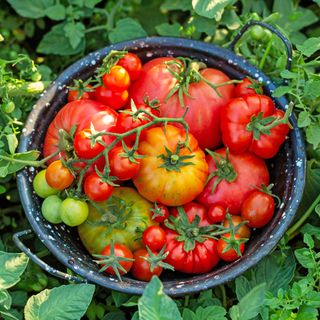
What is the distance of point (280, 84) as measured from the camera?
157 centimetres

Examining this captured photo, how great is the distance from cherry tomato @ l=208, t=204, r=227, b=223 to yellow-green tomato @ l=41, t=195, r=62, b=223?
12.2 inches

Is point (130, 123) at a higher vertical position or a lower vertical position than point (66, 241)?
higher

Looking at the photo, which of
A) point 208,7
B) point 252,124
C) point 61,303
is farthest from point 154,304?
point 208,7

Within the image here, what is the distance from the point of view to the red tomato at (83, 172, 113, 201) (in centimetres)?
137

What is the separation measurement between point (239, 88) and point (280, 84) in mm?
109

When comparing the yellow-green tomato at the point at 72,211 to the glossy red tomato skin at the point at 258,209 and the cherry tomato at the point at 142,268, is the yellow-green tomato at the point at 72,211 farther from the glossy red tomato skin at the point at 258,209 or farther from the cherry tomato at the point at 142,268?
the glossy red tomato skin at the point at 258,209

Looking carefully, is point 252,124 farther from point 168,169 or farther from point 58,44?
point 58,44

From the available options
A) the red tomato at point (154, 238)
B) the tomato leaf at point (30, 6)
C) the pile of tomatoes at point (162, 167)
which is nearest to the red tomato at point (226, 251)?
the pile of tomatoes at point (162, 167)

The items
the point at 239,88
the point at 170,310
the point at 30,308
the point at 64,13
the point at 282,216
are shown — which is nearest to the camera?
the point at 170,310

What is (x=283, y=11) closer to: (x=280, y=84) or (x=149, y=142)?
(x=280, y=84)

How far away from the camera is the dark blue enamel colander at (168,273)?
137cm

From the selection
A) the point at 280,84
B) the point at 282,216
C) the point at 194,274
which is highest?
the point at 280,84

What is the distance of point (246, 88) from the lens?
1503mm

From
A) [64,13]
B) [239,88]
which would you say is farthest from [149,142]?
[64,13]
